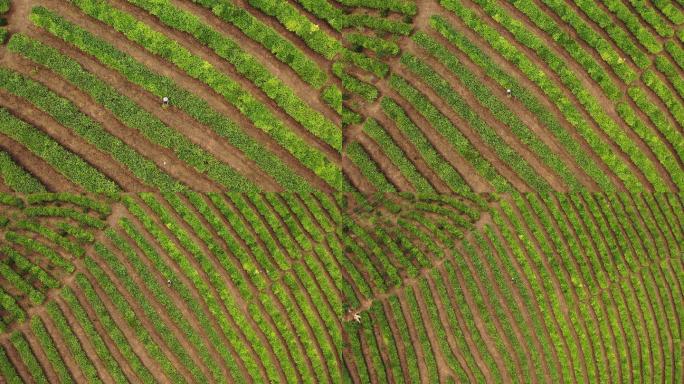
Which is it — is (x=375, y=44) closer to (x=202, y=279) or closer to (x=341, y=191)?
(x=341, y=191)

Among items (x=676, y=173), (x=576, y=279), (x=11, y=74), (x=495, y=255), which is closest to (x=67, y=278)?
(x=11, y=74)

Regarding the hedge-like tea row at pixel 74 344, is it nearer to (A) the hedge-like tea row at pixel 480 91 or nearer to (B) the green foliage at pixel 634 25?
(A) the hedge-like tea row at pixel 480 91

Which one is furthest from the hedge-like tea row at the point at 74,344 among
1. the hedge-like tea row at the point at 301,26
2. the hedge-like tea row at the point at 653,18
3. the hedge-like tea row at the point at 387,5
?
the hedge-like tea row at the point at 653,18

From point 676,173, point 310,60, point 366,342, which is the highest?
point 310,60

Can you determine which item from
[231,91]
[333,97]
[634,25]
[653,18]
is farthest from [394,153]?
[653,18]

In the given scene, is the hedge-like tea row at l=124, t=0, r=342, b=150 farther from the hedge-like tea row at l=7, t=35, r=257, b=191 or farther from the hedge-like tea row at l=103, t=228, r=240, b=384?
the hedge-like tea row at l=103, t=228, r=240, b=384

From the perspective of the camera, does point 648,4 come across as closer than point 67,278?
No

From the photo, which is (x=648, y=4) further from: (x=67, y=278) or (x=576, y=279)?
(x=67, y=278)
